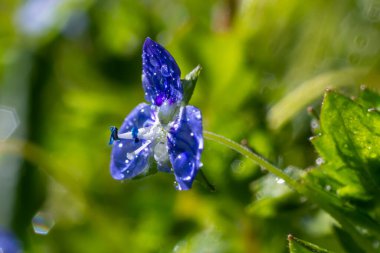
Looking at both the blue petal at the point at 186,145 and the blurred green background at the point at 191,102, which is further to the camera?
the blurred green background at the point at 191,102

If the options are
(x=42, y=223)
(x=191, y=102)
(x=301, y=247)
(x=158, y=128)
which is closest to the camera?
(x=301, y=247)

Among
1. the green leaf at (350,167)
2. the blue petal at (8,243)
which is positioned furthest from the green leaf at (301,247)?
the blue petal at (8,243)

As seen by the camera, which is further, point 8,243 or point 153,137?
point 8,243

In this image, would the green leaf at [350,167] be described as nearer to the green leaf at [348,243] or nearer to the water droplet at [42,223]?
the green leaf at [348,243]

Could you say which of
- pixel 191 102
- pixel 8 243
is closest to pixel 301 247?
pixel 191 102

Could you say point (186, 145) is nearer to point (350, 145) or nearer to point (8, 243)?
point (350, 145)

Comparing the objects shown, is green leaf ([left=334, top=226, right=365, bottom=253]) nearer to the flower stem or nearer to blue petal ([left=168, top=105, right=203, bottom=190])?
the flower stem
